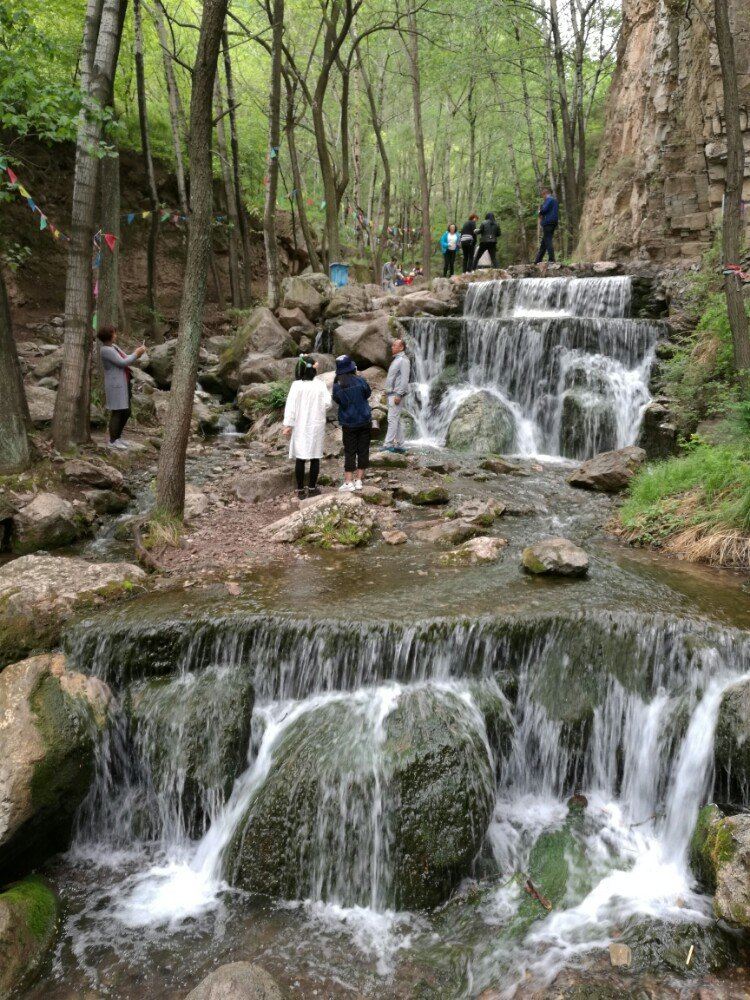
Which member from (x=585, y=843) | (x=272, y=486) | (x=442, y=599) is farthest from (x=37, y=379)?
(x=585, y=843)

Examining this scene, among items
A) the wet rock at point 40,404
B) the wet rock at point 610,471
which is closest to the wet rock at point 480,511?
the wet rock at point 610,471

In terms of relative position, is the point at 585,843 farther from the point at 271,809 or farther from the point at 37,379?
the point at 37,379

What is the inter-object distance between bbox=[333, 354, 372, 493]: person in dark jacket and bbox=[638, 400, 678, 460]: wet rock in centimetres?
504

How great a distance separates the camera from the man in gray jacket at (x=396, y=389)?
409 inches

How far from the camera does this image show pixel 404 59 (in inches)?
1118

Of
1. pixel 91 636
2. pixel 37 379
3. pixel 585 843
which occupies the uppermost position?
pixel 37 379

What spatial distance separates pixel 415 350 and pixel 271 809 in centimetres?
1170

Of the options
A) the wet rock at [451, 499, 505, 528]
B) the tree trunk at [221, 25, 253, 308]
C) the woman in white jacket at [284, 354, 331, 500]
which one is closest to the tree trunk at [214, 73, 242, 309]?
the tree trunk at [221, 25, 253, 308]

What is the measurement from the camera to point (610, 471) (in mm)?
9930

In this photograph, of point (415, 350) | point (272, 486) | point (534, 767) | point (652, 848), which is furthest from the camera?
point (415, 350)

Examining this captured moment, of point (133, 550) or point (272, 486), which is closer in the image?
point (133, 550)

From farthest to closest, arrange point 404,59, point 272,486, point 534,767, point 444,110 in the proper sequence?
point 444,110 → point 404,59 → point 272,486 → point 534,767

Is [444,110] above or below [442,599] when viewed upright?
above

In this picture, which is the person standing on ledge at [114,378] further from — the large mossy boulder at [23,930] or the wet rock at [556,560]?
the large mossy boulder at [23,930]
